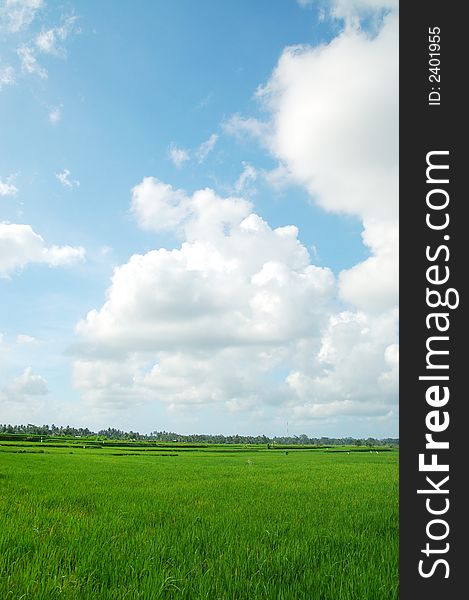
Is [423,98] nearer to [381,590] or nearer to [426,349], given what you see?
[426,349]

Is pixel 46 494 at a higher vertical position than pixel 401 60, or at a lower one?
lower

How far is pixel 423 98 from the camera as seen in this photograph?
2635mm

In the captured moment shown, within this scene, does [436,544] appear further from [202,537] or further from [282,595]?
[202,537]

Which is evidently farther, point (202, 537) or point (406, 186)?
point (202, 537)

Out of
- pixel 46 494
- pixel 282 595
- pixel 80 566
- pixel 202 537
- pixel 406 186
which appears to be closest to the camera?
pixel 406 186

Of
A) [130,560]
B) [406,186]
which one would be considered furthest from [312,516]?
[406,186]

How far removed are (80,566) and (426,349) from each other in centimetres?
415

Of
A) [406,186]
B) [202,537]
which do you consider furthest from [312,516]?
[406,186]

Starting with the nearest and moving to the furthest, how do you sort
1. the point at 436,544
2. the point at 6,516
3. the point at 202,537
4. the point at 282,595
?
the point at 436,544 < the point at 282,595 < the point at 202,537 < the point at 6,516

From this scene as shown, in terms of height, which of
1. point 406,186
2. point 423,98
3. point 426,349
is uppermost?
point 423,98

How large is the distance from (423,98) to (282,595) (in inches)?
153

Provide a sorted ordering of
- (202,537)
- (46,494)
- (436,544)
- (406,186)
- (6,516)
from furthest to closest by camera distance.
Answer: (46,494)
(6,516)
(202,537)
(406,186)
(436,544)

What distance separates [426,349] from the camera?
2.47 meters

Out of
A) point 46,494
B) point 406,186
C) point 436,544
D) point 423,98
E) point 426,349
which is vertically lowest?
point 46,494
